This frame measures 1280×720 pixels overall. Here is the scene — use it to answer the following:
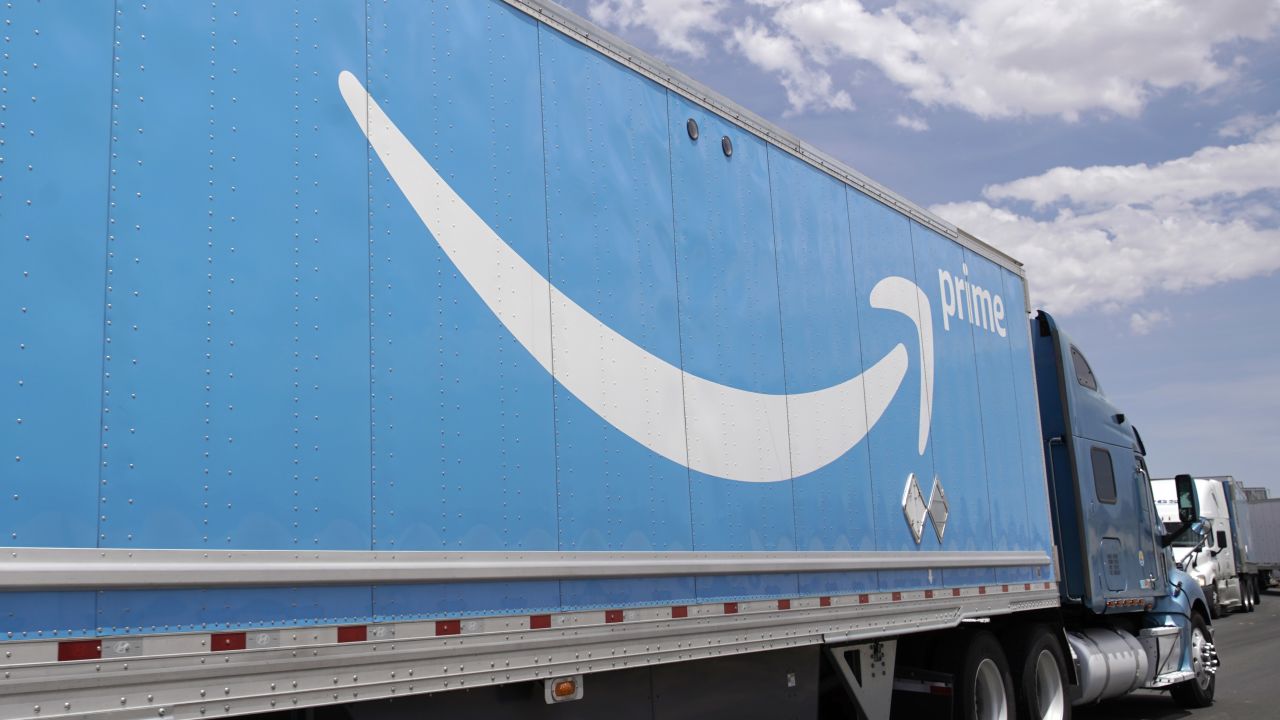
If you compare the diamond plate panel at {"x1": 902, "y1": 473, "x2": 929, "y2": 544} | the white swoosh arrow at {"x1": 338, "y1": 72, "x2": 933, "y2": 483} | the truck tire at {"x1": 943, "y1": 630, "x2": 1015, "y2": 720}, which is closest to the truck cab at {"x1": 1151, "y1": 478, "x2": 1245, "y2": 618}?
the truck tire at {"x1": 943, "y1": 630, "x2": 1015, "y2": 720}

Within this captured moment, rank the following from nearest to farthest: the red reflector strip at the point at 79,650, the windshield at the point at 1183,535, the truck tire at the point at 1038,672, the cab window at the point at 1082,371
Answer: the red reflector strip at the point at 79,650 < the truck tire at the point at 1038,672 < the cab window at the point at 1082,371 < the windshield at the point at 1183,535

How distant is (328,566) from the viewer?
372 cm

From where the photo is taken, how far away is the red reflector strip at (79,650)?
9.87 feet

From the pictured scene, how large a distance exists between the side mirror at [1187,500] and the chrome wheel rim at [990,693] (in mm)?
4245

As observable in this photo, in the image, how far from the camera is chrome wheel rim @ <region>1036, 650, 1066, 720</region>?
9.48 meters

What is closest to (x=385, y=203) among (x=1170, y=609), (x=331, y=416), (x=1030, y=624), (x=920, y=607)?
(x=331, y=416)

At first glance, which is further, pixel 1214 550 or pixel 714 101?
pixel 1214 550

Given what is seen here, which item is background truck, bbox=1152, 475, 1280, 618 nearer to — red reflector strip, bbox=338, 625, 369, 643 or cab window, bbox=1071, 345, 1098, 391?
cab window, bbox=1071, 345, 1098, 391

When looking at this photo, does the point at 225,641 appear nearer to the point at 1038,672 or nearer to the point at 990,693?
the point at 990,693

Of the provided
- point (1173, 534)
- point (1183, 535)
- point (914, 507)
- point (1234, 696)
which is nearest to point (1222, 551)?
point (1234, 696)

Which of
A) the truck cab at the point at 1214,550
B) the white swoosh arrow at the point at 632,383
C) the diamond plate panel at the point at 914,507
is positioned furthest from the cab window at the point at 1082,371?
the truck cab at the point at 1214,550

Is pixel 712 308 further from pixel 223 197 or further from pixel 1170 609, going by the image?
pixel 1170 609

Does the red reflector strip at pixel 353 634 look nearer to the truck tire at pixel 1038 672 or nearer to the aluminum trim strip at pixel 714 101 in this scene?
the aluminum trim strip at pixel 714 101

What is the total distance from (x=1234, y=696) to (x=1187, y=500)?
300cm
